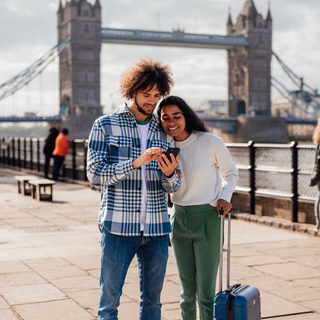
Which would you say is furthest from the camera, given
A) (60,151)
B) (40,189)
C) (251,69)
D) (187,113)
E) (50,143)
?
(251,69)

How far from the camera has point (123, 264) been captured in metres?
2.53

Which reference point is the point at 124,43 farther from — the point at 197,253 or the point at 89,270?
the point at 197,253

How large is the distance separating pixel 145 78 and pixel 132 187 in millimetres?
439

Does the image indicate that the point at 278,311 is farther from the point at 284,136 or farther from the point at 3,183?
the point at 284,136

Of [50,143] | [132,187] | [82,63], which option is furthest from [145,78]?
[82,63]

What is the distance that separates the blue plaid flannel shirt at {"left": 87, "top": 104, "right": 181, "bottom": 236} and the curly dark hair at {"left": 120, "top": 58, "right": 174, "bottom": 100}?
90mm

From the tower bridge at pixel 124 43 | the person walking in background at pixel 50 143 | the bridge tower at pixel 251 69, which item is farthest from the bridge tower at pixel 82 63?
the person walking in background at pixel 50 143

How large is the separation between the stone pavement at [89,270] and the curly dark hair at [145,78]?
137 cm

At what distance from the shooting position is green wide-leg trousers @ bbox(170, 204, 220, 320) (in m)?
2.77

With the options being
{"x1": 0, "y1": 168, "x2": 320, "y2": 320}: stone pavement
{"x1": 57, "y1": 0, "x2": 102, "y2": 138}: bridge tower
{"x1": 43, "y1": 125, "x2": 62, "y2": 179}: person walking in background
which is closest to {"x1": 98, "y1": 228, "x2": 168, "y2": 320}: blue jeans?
{"x1": 0, "y1": 168, "x2": 320, "y2": 320}: stone pavement

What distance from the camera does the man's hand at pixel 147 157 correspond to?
239cm

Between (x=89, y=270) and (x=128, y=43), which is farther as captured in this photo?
(x=128, y=43)

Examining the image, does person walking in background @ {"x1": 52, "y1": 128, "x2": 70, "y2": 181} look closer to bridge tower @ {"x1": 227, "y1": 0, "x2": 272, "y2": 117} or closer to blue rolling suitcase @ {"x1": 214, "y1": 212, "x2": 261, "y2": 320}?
blue rolling suitcase @ {"x1": 214, "y1": 212, "x2": 261, "y2": 320}

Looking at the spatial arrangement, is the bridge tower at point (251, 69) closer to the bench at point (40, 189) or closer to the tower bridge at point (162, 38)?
the tower bridge at point (162, 38)
